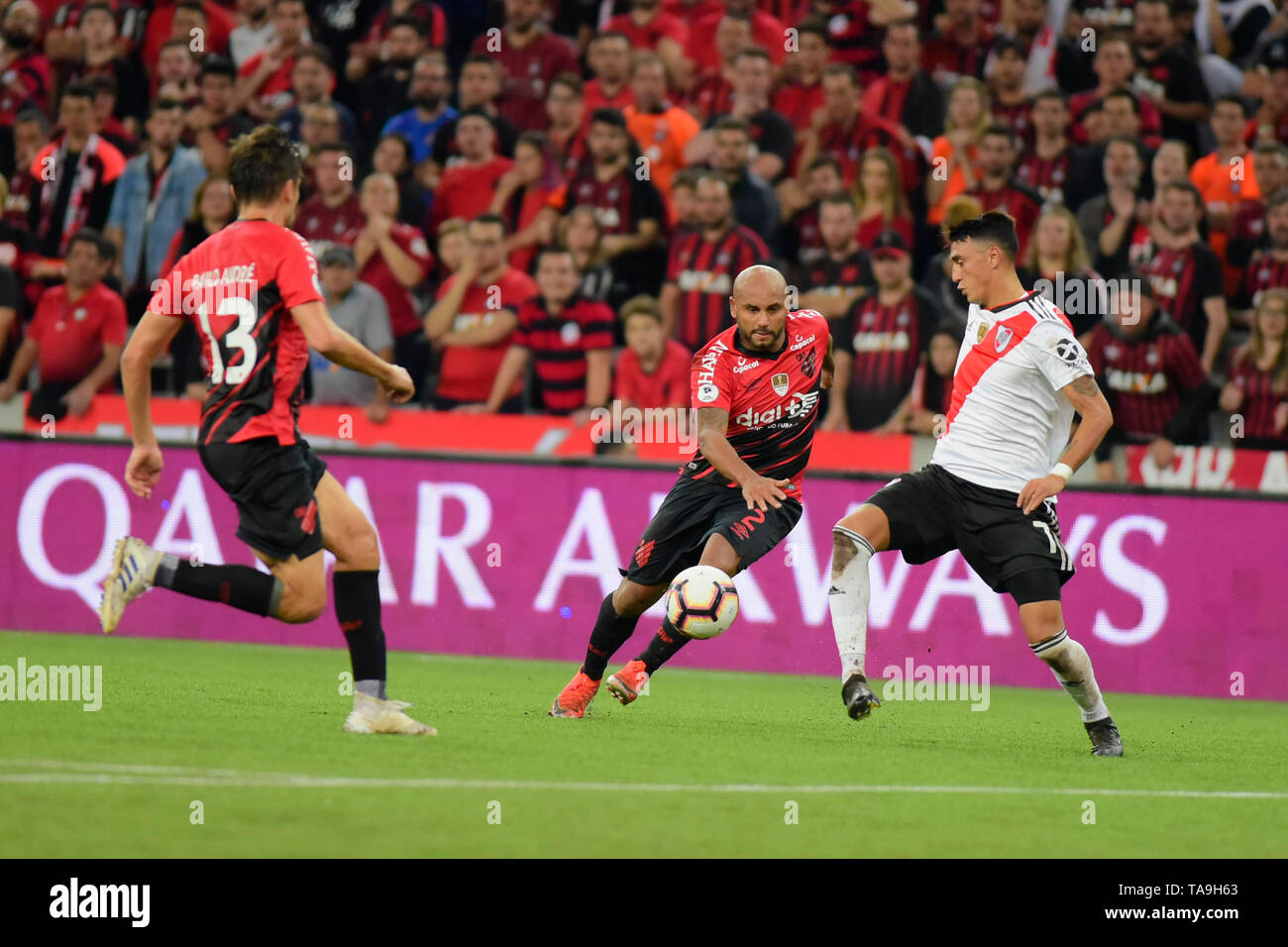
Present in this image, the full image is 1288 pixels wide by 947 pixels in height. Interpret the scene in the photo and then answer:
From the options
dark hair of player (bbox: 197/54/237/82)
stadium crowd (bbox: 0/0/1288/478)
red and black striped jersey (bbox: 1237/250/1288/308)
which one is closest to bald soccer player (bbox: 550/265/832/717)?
stadium crowd (bbox: 0/0/1288/478)

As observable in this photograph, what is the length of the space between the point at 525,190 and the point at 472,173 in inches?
21.3

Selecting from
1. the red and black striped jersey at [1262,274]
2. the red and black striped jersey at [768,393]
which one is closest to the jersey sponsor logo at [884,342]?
the red and black striped jersey at [1262,274]

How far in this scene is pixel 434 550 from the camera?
1297 cm

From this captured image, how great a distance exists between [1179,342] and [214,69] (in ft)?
30.3

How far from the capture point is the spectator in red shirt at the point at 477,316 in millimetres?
14523

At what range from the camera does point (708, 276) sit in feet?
46.7

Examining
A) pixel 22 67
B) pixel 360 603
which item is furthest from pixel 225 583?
pixel 22 67

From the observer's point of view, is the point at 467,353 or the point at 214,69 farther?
the point at 214,69

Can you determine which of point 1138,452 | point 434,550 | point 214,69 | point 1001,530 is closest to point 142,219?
point 214,69

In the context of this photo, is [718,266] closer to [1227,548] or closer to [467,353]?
[467,353]

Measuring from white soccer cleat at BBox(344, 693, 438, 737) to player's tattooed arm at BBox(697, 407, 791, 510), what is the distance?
189cm

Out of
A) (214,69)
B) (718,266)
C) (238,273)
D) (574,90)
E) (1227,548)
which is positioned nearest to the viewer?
(238,273)

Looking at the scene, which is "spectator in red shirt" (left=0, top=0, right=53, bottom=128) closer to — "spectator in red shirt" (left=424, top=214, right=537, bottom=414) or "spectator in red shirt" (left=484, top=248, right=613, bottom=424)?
"spectator in red shirt" (left=424, top=214, right=537, bottom=414)

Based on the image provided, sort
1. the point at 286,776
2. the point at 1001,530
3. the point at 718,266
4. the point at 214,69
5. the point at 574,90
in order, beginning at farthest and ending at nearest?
1. the point at 214,69
2. the point at 574,90
3. the point at 718,266
4. the point at 1001,530
5. the point at 286,776
